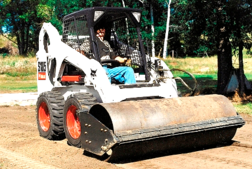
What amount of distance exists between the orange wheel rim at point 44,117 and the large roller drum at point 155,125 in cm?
213

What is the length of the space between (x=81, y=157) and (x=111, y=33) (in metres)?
2.98

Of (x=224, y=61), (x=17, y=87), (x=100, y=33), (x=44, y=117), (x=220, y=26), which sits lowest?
(x=17, y=87)

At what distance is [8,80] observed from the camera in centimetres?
2789

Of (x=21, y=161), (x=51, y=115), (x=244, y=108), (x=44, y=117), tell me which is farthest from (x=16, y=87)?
(x=21, y=161)

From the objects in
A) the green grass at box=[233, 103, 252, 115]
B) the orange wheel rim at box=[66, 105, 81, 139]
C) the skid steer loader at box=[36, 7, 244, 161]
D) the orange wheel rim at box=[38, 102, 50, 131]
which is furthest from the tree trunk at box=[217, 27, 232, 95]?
the orange wheel rim at box=[66, 105, 81, 139]

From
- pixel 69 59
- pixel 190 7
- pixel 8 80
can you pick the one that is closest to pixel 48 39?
pixel 69 59

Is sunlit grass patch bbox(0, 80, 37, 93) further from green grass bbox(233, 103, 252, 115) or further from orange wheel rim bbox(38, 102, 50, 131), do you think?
orange wheel rim bbox(38, 102, 50, 131)

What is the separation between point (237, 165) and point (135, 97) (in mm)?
2170

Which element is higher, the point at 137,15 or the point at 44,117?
the point at 137,15

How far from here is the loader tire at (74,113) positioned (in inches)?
280

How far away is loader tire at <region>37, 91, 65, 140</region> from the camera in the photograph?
315 inches

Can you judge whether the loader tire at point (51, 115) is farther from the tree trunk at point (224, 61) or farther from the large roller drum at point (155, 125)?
the tree trunk at point (224, 61)

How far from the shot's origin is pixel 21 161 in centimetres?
657

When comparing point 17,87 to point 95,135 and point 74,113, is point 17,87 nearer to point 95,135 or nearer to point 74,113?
point 74,113
